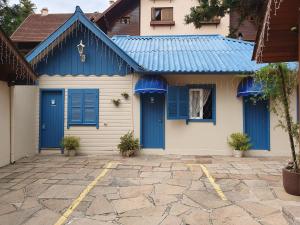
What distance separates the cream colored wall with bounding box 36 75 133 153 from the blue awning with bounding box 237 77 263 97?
3996 millimetres

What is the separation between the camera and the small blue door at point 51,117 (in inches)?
447

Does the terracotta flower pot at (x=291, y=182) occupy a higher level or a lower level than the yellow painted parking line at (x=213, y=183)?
higher

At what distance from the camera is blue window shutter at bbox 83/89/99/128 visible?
11180 mm

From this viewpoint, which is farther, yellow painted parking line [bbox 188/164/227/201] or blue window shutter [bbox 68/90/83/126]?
blue window shutter [bbox 68/90/83/126]

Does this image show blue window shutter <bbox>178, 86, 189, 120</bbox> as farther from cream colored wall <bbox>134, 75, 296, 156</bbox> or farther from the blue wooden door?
the blue wooden door

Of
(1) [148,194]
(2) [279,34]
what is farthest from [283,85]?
(1) [148,194]

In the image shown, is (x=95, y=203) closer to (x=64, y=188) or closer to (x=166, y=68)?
(x=64, y=188)

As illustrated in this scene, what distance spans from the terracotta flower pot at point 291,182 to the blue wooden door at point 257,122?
16.2 ft

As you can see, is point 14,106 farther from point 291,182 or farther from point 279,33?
point 291,182

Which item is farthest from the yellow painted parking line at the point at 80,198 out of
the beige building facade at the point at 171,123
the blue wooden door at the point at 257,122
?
the blue wooden door at the point at 257,122

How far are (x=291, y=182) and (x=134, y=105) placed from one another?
252 inches

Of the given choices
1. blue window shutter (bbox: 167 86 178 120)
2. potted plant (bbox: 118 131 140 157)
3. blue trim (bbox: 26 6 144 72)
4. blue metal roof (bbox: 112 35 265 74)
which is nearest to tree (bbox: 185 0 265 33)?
blue metal roof (bbox: 112 35 265 74)

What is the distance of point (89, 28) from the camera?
10.7 metres

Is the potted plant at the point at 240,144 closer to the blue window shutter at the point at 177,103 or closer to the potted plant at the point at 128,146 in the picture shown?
the blue window shutter at the point at 177,103
